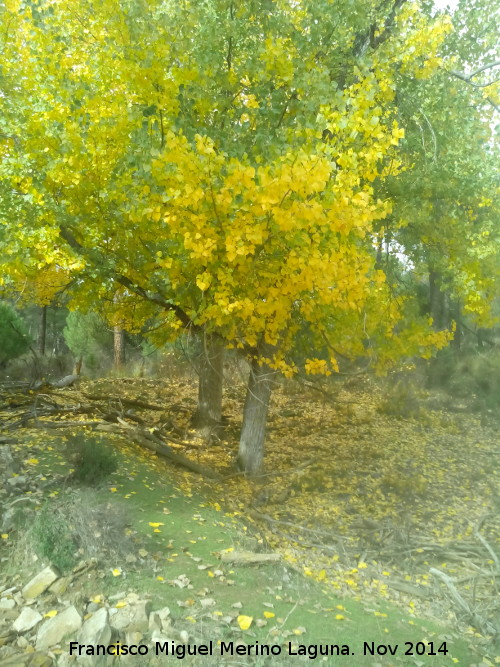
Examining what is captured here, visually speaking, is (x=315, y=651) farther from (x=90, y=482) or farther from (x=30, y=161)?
(x=30, y=161)

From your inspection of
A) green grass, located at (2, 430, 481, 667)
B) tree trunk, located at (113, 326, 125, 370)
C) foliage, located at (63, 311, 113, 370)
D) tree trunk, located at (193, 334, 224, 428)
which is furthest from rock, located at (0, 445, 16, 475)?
foliage, located at (63, 311, 113, 370)

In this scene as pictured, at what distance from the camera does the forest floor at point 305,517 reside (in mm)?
3951

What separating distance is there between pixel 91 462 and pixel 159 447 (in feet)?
6.55

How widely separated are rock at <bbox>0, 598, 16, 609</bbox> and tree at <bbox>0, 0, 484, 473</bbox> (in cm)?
281

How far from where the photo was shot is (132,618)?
338 centimetres

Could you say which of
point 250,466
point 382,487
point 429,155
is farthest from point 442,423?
point 429,155

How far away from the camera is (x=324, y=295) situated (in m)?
4.73

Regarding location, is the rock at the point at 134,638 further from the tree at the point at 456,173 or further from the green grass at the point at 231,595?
the tree at the point at 456,173

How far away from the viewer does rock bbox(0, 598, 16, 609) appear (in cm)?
346

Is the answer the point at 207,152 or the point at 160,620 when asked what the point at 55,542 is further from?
the point at 207,152

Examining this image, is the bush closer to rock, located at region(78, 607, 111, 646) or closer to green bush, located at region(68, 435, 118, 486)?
green bush, located at region(68, 435, 118, 486)

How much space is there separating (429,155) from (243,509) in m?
5.10

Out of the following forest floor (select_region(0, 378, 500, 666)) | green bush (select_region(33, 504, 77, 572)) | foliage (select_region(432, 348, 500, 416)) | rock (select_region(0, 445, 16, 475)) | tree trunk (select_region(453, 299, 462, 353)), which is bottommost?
forest floor (select_region(0, 378, 500, 666))

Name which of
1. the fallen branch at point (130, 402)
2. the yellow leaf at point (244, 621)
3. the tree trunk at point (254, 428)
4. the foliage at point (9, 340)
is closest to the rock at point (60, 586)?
the yellow leaf at point (244, 621)
